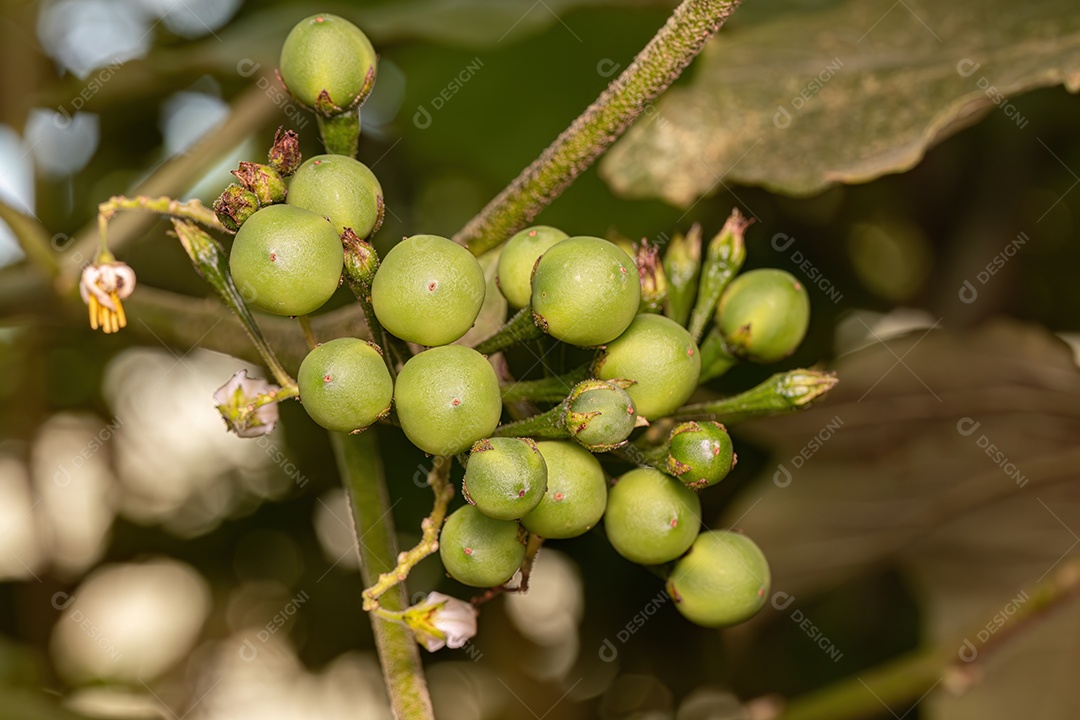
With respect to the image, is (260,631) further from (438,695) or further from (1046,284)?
(1046,284)

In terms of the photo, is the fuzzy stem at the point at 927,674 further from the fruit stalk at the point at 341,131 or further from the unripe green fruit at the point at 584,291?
the fruit stalk at the point at 341,131

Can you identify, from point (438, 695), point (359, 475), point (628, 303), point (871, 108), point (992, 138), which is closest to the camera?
point (628, 303)

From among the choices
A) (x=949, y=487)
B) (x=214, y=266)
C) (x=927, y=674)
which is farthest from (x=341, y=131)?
(x=949, y=487)

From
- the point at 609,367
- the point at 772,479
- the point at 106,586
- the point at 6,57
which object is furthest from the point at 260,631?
the point at 609,367

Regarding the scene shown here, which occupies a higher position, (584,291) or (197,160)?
(584,291)

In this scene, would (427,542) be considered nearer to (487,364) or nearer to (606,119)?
(487,364)

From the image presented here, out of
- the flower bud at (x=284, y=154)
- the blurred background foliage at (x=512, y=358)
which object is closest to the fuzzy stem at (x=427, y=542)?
the flower bud at (x=284, y=154)
